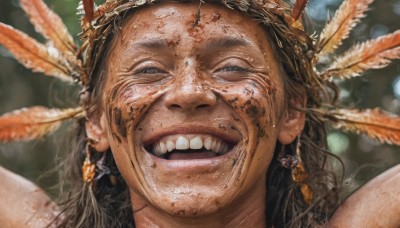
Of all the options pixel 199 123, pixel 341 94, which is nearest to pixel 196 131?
pixel 199 123

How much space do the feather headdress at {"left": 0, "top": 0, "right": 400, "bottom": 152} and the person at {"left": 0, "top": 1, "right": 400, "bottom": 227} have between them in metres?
0.01

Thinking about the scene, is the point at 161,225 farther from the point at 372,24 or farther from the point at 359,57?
the point at 372,24

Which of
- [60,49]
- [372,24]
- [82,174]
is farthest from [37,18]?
[372,24]

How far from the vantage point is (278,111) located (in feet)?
11.6

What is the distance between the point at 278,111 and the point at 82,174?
1111 mm

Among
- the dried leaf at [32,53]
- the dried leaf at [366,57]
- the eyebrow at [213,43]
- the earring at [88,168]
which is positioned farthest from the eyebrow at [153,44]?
the dried leaf at [366,57]

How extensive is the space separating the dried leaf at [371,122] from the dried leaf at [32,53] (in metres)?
1.32

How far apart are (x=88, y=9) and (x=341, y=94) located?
86.5 inches

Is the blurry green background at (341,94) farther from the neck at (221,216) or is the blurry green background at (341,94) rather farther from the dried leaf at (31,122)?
the neck at (221,216)

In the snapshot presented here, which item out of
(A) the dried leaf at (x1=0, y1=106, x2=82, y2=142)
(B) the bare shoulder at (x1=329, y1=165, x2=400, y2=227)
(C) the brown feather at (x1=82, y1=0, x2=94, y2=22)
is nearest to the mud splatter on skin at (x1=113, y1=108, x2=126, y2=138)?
(C) the brown feather at (x1=82, y1=0, x2=94, y2=22)

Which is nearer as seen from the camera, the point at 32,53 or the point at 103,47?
the point at 103,47

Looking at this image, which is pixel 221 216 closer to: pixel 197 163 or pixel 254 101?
pixel 197 163

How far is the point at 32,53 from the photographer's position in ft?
13.0

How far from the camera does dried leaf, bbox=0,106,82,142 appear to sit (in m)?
3.79
